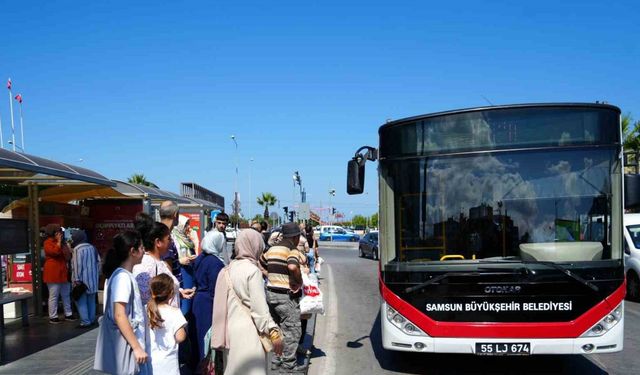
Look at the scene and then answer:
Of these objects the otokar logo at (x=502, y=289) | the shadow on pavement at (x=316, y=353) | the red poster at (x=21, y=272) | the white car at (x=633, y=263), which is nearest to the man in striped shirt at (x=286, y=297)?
the shadow on pavement at (x=316, y=353)

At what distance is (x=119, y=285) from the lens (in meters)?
3.78

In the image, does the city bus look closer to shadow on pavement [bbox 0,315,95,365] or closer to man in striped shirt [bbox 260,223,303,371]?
man in striped shirt [bbox 260,223,303,371]

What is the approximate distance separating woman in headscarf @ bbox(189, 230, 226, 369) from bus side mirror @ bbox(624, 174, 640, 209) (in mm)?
4566

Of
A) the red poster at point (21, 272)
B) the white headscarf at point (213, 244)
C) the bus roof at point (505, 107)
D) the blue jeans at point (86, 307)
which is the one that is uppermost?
the bus roof at point (505, 107)

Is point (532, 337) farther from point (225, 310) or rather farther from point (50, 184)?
point (50, 184)

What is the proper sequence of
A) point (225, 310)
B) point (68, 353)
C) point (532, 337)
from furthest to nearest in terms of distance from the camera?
1. point (68, 353)
2. point (532, 337)
3. point (225, 310)

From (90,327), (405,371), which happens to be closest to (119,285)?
(405,371)

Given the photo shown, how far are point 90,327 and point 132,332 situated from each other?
7262 mm

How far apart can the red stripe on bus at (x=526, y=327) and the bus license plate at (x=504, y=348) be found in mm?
84

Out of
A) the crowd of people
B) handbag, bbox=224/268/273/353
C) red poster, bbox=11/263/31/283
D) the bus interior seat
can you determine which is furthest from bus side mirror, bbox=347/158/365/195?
red poster, bbox=11/263/31/283

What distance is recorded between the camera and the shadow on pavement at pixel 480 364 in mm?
6738

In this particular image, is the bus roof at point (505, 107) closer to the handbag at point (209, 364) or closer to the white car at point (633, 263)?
the handbag at point (209, 364)

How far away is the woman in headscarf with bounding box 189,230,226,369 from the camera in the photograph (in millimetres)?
5629

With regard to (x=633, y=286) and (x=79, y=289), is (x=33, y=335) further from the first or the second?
(x=633, y=286)
